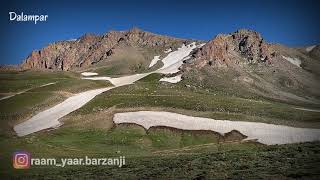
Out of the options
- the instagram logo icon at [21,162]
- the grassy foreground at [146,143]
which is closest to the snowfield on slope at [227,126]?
the grassy foreground at [146,143]

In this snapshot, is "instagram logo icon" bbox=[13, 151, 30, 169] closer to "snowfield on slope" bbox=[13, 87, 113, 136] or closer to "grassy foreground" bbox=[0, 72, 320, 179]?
"grassy foreground" bbox=[0, 72, 320, 179]

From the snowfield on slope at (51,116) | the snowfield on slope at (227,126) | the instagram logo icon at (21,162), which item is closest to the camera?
the instagram logo icon at (21,162)

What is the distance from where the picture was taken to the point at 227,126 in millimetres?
79938

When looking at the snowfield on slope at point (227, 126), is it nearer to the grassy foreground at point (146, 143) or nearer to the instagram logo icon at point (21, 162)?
the grassy foreground at point (146, 143)

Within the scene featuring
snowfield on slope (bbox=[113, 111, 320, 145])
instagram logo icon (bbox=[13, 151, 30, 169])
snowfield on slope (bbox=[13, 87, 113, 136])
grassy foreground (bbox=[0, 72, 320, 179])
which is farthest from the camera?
snowfield on slope (bbox=[13, 87, 113, 136])

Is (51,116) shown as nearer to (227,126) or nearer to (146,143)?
(146,143)

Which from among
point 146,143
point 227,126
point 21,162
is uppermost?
point 227,126

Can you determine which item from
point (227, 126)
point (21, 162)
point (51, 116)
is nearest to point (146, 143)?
point (227, 126)

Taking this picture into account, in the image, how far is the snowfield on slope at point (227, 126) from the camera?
74.4 meters

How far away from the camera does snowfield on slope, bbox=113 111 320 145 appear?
74.4 metres

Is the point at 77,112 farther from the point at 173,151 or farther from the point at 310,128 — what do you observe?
the point at 310,128

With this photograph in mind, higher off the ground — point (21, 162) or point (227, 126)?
point (227, 126)

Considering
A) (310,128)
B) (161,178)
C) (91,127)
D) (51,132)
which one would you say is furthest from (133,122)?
(161,178)

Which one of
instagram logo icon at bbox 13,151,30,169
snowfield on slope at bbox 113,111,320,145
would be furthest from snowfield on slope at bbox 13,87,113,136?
instagram logo icon at bbox 13,151,30,169
